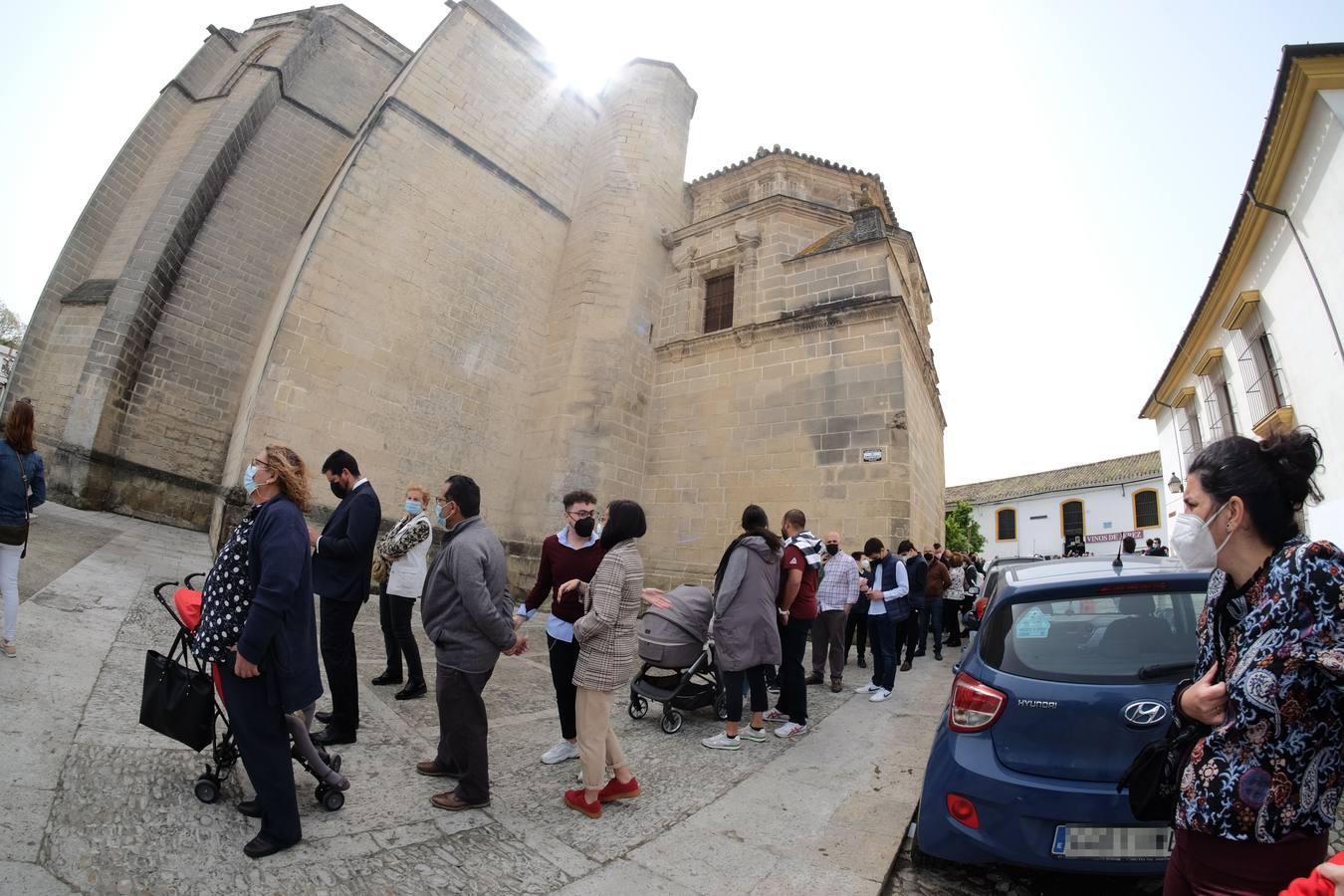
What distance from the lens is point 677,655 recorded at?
452cm

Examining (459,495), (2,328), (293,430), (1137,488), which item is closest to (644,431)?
(293,430)

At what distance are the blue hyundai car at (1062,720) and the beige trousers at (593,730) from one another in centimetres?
153

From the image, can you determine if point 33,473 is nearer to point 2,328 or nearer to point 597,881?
point 597,881

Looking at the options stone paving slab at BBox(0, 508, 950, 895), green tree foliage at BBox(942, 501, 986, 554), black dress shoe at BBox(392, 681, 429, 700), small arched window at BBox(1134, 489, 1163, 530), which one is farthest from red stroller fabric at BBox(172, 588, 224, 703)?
green tree foliage at BBox(942, 501, 986, 554)

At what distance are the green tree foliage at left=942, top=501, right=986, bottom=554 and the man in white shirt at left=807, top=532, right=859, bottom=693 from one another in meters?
34.5

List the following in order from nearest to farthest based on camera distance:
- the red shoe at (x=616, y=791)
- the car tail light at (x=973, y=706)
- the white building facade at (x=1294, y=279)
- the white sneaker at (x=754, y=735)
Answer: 1. the car tail light at (x=973, y=706)
2. the red shoe at (x=616, y=791)
3. the white sneaker at (x=754, y=735)
4. the white building facade at (x=1294, y=279)

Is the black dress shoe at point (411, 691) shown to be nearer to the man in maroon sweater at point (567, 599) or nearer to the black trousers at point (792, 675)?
the man in maroon sweater at point (567, 599)

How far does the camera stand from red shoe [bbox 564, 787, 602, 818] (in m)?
2.98

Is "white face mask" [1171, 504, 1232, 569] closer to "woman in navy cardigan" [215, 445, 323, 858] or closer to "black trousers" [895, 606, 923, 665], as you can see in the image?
"woman in navy cardigan" [215, 445, 323, 858]

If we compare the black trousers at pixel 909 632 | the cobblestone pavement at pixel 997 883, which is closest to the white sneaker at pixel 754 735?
the cobblestone pavement at pixel 997 883

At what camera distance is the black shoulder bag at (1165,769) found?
1.46m

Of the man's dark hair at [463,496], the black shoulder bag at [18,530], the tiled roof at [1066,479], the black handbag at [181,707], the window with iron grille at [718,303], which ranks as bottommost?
the black handbag at [181,707]

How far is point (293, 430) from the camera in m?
9.14

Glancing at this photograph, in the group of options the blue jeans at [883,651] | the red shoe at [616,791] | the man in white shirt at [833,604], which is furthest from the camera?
the man in white shirt at [833,604]
